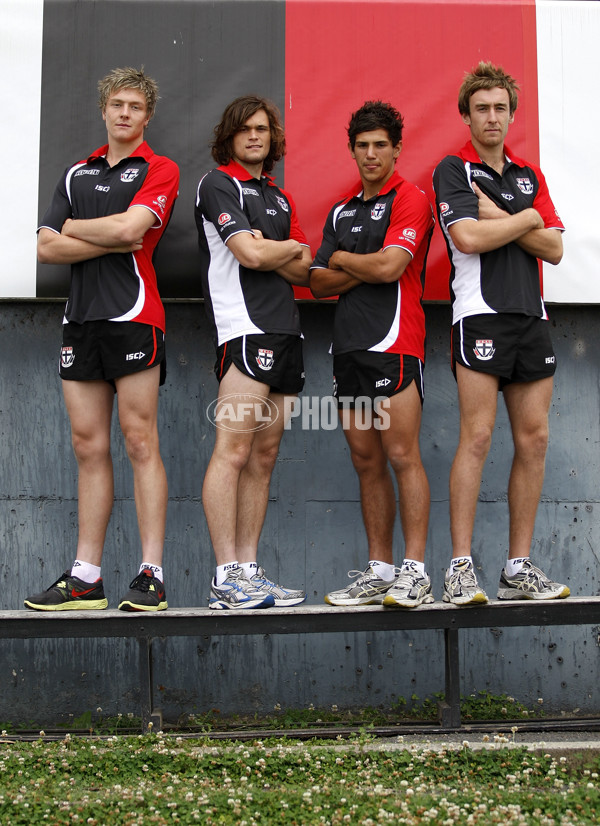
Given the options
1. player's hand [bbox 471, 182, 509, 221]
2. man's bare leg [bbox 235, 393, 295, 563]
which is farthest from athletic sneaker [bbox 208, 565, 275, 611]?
player's hand [bbox 471, 182, 509, 221]

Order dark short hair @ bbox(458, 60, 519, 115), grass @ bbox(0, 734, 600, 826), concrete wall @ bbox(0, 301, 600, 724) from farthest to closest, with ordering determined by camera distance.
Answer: concrete wall @ bbox(0, 301, 600, 724) → dark short hair @ bbox(458, 60, 519, 115) → grass @ bbox(0, 734, 600, 826)

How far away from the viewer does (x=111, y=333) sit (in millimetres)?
3293

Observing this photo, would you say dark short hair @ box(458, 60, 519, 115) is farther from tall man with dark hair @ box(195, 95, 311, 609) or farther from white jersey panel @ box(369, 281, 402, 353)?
white jersey panel @ box(369, 281, 402, 353)

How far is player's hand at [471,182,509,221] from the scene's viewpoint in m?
3.37

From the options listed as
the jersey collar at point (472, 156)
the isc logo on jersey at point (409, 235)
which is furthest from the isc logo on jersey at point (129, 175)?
the jersey collar at point (472, 156)

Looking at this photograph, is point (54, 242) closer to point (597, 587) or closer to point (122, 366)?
point (122, 366)

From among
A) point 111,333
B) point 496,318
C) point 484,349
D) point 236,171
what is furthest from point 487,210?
point 111,333

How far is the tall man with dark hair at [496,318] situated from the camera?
10.8 feet

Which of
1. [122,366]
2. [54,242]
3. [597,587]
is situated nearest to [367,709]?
[597,587]

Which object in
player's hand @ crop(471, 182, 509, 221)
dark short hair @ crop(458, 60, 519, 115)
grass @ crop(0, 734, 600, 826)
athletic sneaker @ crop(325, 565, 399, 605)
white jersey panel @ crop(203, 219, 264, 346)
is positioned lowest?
grass @ crop(0, 734, 600, 826)

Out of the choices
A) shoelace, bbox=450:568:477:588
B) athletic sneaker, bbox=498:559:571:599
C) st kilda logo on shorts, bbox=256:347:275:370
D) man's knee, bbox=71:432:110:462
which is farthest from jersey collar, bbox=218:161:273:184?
athletic sneaker, bbox=498:559:571:599

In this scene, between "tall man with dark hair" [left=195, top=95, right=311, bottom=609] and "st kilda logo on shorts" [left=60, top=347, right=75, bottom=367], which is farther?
"st kilda logo on shorts" [left=60, top=347, right=75, bottom=367]


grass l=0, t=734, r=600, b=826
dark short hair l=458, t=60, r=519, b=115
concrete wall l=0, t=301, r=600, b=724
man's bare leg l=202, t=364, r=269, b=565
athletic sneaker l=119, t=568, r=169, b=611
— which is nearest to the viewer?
grass l=0, t=734, r=600, b=826

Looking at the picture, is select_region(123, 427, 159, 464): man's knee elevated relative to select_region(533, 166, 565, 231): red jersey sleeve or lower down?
lower down
